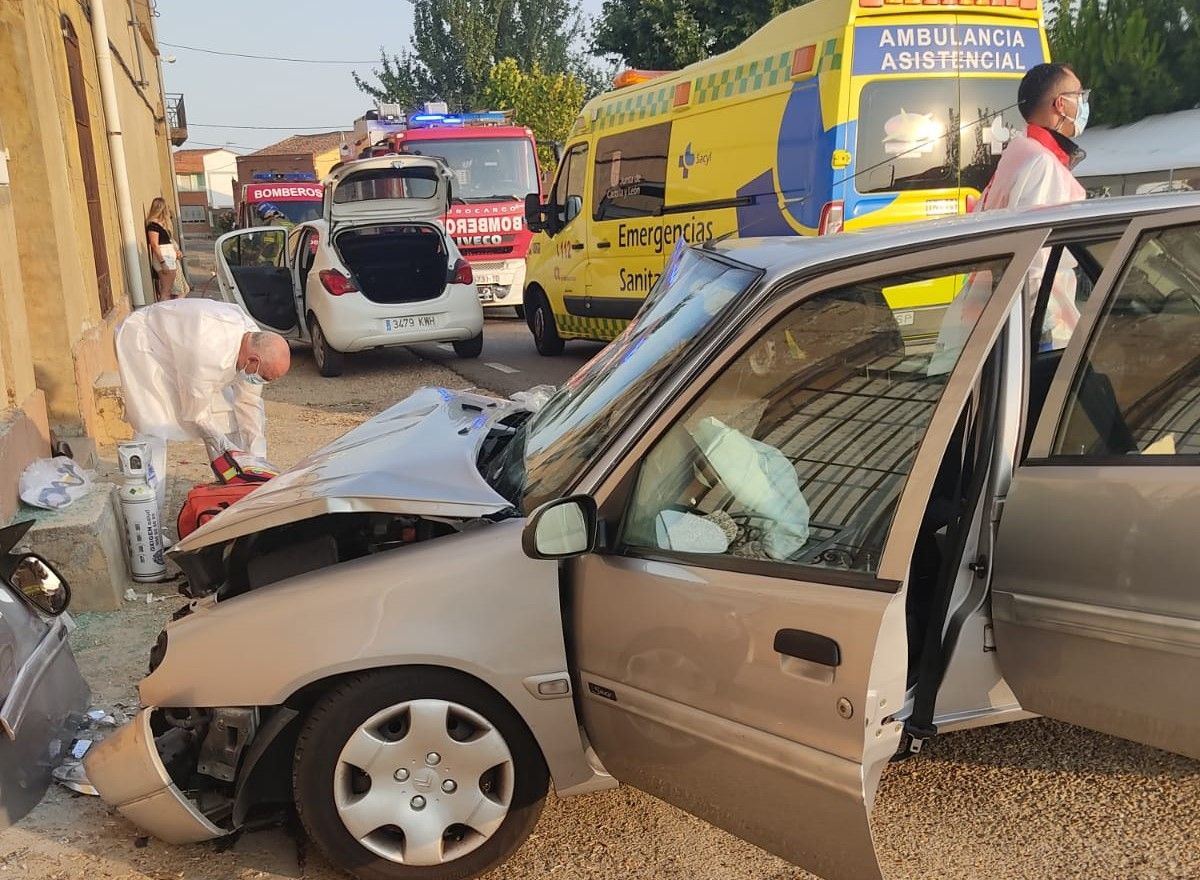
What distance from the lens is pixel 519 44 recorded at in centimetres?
4097

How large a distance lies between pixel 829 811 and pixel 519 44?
4245 cm

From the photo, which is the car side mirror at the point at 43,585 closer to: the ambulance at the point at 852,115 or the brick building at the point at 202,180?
the ambulance at the point at 852,115

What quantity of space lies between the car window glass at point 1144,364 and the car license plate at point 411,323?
28.3ft

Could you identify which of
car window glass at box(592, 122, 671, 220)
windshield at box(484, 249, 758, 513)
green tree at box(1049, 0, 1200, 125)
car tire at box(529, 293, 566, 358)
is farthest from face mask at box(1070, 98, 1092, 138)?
green tree at box(1049, 0, 1200, 125)

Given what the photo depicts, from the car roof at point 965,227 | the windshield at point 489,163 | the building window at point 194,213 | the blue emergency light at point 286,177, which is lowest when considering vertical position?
the car roof at point 965,227

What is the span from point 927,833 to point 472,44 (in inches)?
1590

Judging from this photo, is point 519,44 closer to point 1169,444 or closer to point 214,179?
point 1169,444

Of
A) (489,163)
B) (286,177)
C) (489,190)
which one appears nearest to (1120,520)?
(489,190)

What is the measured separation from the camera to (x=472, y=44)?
39250 millimetres

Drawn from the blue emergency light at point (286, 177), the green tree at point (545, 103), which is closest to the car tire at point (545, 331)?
the green tree at point (545, 103)

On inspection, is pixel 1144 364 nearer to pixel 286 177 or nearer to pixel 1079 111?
pixel 1079 111

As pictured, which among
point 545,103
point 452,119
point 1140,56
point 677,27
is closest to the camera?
point 452,119

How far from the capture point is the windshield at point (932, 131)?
21.6ft

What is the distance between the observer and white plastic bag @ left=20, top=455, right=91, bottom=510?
455 centimetres
